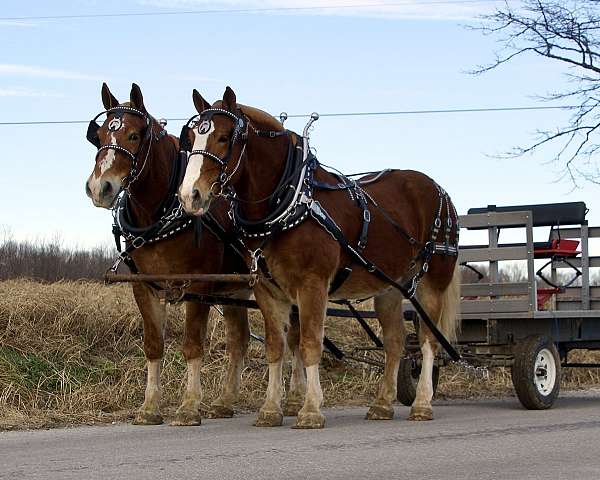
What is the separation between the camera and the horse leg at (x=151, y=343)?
10.2 meters

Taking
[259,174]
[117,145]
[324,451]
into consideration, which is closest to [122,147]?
[117,145]

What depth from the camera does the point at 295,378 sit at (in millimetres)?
11562

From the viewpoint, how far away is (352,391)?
543 inches

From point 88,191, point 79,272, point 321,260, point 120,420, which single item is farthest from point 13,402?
point 79,272

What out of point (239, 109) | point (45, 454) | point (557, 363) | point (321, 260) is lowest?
point (45, 454)

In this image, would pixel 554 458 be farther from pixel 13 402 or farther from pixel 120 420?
pixel 13 402

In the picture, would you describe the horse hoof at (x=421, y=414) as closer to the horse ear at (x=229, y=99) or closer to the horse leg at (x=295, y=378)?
the horse leg at (x=295, y=378)

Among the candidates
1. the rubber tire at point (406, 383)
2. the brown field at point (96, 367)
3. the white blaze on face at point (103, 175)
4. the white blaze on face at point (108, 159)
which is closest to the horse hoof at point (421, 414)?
the rubber tire at point (406, 383)

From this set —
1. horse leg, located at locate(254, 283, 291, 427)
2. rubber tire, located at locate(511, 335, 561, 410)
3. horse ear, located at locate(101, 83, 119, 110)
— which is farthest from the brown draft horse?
rubber tire, located at locate(511, 335, 561, 410)

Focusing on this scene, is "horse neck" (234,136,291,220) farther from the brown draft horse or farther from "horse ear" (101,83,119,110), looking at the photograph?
"horse ear" (101,83,119,110)

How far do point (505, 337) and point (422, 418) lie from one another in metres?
1.99

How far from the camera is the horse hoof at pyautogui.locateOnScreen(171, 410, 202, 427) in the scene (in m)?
10.0

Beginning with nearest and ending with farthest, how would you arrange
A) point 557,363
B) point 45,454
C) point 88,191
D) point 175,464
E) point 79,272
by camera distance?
point 175,464
point 45,454
point 88,191
point 557,363
point 79,272

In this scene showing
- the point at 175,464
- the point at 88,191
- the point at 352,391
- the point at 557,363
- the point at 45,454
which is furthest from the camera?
the point at 352,391
